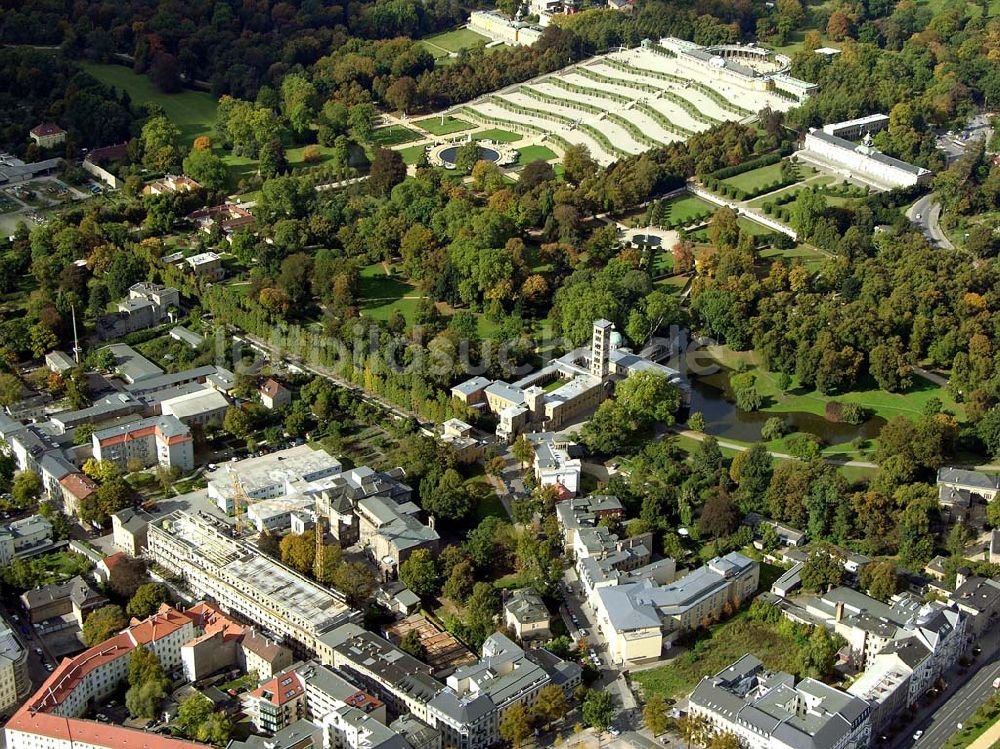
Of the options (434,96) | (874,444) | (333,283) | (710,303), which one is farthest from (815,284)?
(434,96)

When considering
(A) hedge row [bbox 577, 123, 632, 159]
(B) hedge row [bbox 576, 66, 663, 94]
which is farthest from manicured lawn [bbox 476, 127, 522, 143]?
(B) hedge row [bbox 576, 66, 663, 94]

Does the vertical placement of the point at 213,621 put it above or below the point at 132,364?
above

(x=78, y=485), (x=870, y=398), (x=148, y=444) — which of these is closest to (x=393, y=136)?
(x=148, y=444)

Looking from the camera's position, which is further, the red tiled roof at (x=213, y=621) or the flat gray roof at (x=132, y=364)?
the flat gray roof at (x=132, y=364)

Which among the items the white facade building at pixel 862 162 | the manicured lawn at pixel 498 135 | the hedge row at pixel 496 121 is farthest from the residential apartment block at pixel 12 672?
the hedge row at pixel 496 121

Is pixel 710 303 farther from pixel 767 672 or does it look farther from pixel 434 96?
pixel 434 96

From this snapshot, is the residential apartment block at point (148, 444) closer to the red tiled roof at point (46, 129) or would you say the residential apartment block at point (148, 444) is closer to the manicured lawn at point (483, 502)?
the manicured lawn at point (483, 502)

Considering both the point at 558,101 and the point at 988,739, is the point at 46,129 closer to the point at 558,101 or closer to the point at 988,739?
the point at 558,101
